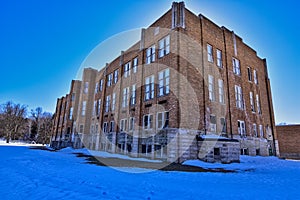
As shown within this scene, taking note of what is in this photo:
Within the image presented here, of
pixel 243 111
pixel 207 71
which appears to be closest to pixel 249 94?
pixel 243 111

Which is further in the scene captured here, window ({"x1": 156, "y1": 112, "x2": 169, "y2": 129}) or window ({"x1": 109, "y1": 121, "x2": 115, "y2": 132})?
window ({"x1": 109, "y1": 121, "x2": 115, "y2": 132})

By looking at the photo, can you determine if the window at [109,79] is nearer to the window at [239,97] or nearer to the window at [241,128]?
the window at [239,97]

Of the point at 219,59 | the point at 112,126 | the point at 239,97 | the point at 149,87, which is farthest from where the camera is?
the point at 112,126

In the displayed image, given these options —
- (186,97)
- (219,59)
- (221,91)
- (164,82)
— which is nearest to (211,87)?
(221,91)

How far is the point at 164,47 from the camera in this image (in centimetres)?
1670

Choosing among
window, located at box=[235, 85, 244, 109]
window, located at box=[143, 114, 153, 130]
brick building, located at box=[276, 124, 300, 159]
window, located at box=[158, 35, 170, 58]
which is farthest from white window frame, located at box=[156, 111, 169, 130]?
brick building, located at box=[276, 124, 300, 159]

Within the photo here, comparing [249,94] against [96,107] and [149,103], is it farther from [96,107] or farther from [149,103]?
[96,107]

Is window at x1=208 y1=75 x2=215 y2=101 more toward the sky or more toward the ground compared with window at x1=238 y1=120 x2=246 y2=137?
more toward the sky

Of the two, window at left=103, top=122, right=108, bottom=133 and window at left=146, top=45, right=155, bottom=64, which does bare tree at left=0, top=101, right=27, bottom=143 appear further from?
window at left=146, top=45, right=155, bottom=64

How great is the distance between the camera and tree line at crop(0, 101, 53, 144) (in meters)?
45.1

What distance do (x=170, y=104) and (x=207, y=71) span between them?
17.1ft

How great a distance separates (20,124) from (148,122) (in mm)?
49329

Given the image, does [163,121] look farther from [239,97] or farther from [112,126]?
[239,97]

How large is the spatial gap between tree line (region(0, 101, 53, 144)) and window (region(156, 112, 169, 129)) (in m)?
45.0
